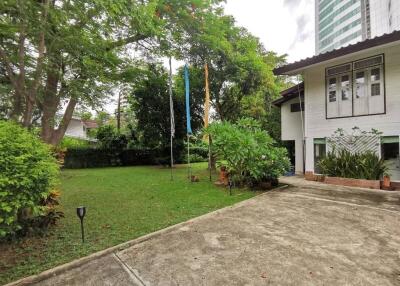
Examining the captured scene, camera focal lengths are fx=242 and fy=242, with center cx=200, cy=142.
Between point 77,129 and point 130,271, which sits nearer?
point 130,271

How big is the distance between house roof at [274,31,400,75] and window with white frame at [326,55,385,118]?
1.00 meters

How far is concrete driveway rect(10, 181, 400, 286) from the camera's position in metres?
2.86

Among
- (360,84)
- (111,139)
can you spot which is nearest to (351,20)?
(360,84)

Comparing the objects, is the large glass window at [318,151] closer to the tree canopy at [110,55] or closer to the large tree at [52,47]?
the tree canopy at [110,55]

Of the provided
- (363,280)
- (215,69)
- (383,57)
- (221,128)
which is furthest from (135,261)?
(215,69)

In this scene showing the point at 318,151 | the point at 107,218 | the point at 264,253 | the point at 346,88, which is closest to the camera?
the point at 264,253

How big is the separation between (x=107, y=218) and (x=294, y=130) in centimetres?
1052

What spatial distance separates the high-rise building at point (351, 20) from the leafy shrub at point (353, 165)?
164 ft

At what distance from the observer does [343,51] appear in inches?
348

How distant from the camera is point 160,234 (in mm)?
4234

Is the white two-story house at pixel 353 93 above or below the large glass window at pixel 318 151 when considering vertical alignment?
above

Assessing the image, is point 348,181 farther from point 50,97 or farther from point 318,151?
point 50,97

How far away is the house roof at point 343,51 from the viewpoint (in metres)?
7.70

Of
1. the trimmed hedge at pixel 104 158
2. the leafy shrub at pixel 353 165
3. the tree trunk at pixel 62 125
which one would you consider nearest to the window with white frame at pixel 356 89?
the leafy shrub at pixel 353 165
